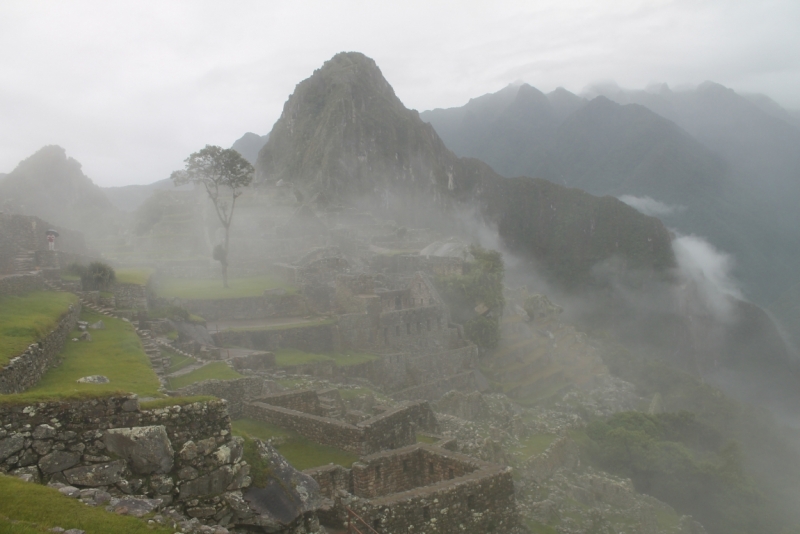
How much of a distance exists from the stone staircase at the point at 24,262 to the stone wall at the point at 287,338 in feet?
20.7

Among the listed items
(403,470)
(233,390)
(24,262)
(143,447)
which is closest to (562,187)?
(24,262)

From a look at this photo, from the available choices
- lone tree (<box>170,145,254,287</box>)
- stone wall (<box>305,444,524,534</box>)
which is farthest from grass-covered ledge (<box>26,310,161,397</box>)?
Answer: lone tree (<box>170,145,254,287</box>)

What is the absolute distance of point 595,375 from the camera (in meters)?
41.9

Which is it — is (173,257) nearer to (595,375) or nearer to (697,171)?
(595,375)

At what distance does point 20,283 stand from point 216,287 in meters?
16.1

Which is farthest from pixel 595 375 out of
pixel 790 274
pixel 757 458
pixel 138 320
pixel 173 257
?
pixel 790 274

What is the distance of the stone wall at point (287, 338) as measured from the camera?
22.6m

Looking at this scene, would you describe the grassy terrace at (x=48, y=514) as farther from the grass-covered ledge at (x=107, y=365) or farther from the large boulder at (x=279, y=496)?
the grass-covered ledge at (x=107, y=365)

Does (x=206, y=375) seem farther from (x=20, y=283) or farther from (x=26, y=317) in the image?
(x=20, y=283)

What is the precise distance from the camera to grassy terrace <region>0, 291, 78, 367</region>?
29.3 feet

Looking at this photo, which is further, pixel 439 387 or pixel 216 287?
pixel 216 287

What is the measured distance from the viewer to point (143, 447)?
5.68 m

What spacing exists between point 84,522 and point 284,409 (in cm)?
835

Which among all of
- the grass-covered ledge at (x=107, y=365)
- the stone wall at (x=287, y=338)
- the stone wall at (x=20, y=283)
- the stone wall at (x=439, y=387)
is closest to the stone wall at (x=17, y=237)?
the stone wall at (x=20, y=283)
